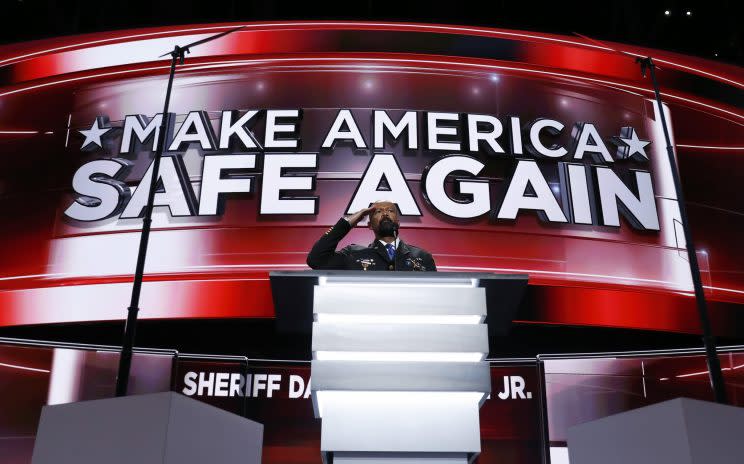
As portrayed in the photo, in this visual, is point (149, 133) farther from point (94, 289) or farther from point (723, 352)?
point (723, 352)

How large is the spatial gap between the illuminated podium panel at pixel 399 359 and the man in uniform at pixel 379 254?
0.72 m

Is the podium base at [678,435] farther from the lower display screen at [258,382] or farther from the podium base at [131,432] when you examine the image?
the lower display screen at [258,382]

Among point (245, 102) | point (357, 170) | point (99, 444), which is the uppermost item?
point (245, 102)

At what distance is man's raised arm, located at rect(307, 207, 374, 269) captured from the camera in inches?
136

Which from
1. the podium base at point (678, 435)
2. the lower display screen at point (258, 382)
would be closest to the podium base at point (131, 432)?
the podium base at point (678, 435)

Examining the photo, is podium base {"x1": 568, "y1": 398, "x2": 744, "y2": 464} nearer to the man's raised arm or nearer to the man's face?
the man's raised arm

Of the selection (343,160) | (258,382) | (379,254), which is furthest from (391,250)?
(343,160)

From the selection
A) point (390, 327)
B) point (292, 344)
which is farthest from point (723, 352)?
point (292, 344)

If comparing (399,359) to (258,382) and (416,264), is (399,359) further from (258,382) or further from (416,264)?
(258,382)

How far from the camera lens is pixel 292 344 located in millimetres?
6512

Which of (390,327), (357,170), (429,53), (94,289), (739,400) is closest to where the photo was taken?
(390,327)

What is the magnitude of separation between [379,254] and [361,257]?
118 mm

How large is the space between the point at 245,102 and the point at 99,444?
607 cm

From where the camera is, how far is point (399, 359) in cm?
273
